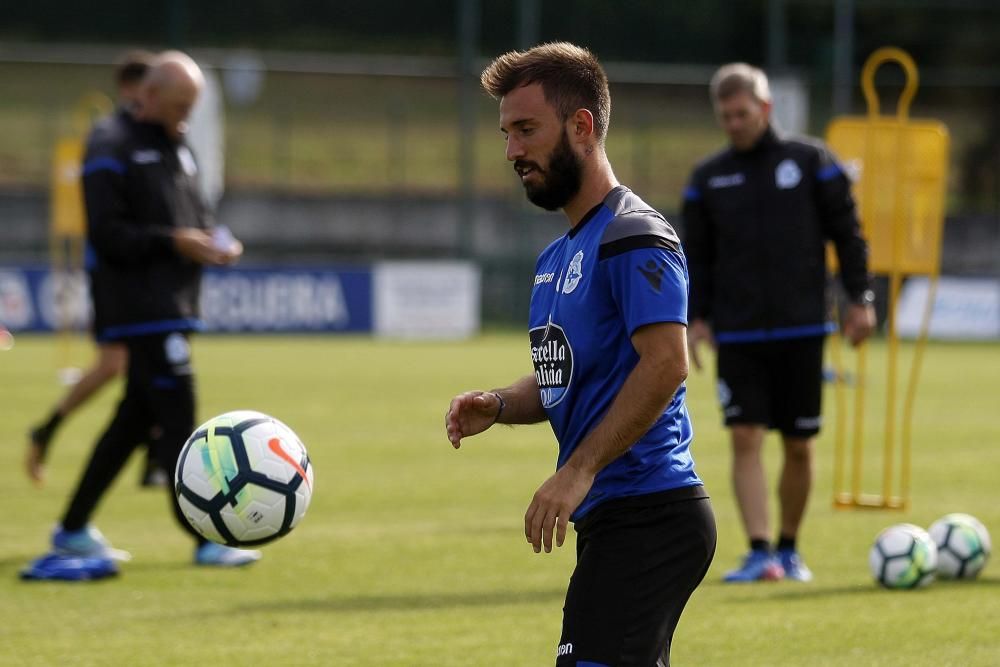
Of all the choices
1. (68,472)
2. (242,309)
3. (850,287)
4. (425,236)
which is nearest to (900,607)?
(850,287)

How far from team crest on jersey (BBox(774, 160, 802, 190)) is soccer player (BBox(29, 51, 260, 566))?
267 cm

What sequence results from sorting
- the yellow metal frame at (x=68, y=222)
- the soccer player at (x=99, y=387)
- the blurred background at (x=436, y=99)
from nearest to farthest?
the soccer player at (x=99, y=387) < the yellow metal frame at (x=68, y=222) < the blurred background at (x=436, y=99)

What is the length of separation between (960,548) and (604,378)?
4.09 metres

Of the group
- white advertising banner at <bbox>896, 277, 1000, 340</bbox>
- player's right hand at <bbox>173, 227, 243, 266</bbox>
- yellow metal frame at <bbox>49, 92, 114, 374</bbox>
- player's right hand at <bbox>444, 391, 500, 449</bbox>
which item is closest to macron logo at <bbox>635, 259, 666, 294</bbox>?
player's right hand at <bbox>444, 391, 500, 449</bbox>

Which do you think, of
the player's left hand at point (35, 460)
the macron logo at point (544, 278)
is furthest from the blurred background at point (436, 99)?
the macron logo at point (544, 278)

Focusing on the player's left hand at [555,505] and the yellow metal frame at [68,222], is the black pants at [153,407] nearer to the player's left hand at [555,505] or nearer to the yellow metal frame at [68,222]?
the yellow metal frame at [68,222]

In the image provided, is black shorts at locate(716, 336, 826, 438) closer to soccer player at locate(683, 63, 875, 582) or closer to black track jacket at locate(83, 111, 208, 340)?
soccer player at locate(683, 63, 875, 582)

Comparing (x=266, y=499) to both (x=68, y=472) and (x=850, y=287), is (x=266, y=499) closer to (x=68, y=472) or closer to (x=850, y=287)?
(x=850, y=287)

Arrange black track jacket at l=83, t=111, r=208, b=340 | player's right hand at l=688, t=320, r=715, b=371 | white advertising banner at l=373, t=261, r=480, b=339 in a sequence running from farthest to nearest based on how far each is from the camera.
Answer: white advertising banner at l=373, t=261, r=480, b=339, player's right hand at l=688, t=320, r=715, b=371, black track jacket at l=83, t=111, r=208, b=340

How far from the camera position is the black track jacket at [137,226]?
25.6ft

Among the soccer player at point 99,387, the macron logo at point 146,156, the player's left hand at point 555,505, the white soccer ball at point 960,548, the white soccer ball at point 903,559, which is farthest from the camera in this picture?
the soccer player at point 99,387

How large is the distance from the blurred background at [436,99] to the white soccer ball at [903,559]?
2259 centimetres

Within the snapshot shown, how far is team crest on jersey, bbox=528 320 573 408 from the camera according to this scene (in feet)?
13.9

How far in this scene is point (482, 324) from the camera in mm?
29906
